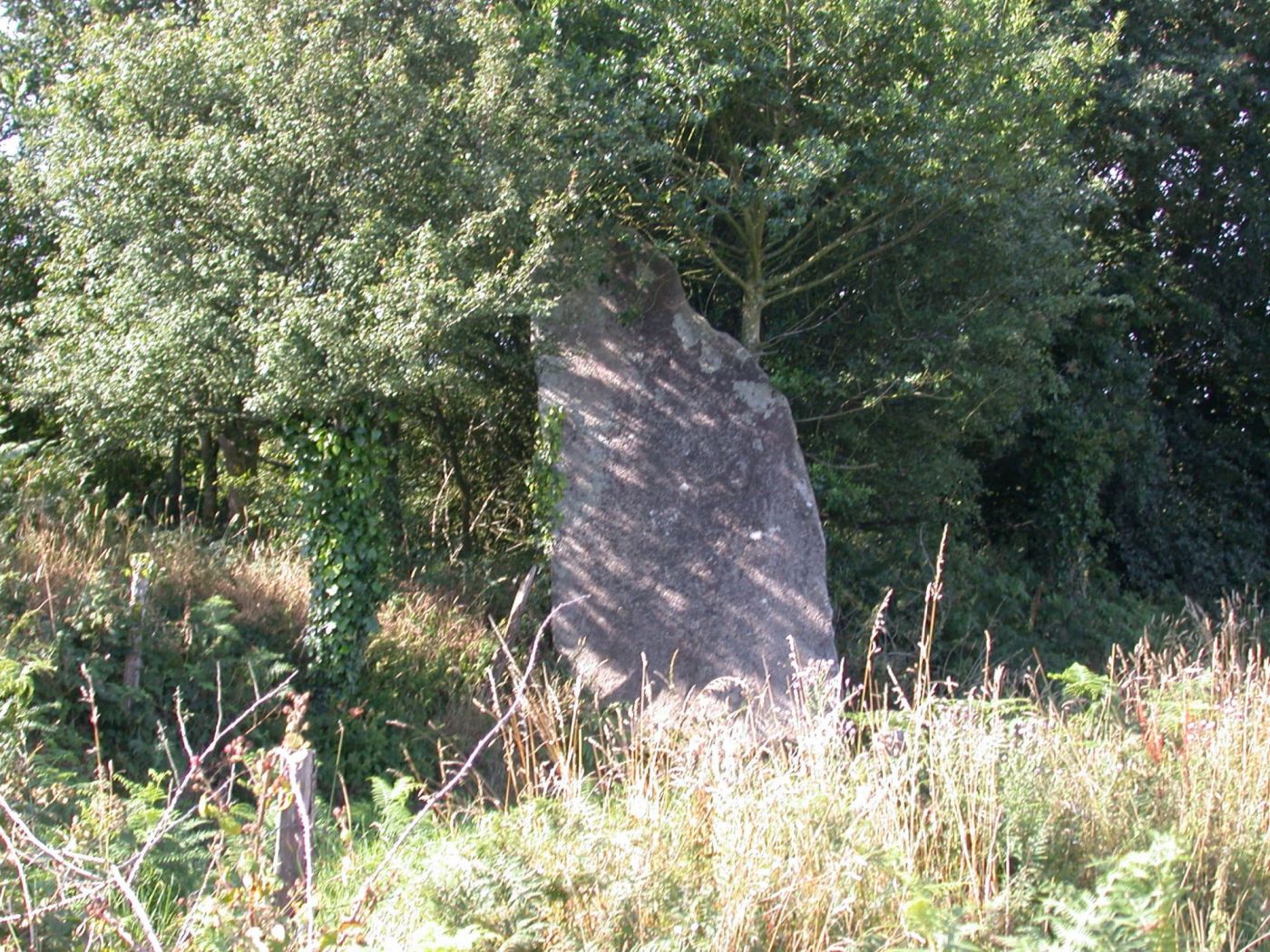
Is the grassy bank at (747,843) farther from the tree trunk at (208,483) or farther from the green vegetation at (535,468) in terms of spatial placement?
the tree trunk at (208,483)

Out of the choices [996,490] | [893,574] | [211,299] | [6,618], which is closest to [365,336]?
[211,299]

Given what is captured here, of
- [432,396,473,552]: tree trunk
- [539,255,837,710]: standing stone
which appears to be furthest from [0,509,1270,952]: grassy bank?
[432,396,473,552]: tree trunk

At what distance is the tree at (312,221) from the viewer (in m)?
7.79

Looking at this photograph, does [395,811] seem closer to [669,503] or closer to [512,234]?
[512,234]

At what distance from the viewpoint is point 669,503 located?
391 inches

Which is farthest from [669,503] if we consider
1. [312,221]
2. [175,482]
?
[175,482]

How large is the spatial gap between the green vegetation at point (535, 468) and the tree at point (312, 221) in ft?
0.11

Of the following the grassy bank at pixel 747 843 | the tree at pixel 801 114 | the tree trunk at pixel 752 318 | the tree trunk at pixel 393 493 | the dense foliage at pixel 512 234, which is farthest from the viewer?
the tree trunk at pixel 752 318

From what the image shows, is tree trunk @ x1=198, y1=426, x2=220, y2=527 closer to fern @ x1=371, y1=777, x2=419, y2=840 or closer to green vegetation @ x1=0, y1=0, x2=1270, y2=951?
green vegetation @ x1=0, y1=0, x2=1270, y2=951

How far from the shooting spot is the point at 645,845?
3.97 metres

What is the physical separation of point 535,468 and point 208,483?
4256mm

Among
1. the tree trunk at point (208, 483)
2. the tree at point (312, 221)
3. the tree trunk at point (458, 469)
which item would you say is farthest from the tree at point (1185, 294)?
the tree trunk at point (208, 483)

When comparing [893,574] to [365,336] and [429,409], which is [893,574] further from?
[365,336]

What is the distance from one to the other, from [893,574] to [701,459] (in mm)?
2953
